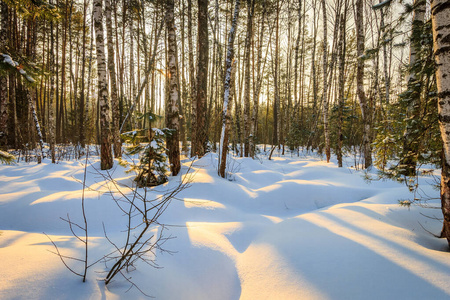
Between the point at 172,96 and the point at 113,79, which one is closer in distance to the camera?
the point at 172,96

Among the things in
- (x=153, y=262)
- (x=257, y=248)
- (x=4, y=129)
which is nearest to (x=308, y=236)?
(x=257, y=248)

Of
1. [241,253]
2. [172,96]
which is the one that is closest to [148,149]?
[172,96]

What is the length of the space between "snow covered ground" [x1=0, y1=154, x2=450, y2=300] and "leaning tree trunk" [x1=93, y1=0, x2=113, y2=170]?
266 cm

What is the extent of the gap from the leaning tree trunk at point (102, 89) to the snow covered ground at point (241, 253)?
2663 millimetres

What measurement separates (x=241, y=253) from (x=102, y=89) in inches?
258

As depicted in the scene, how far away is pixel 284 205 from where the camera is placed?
14.2ft

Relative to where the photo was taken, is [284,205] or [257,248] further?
[284,205]

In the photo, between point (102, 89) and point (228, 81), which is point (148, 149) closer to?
point (228, 81)

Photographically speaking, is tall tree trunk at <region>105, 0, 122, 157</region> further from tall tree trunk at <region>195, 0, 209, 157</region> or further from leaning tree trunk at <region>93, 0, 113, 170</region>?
tall tree trunk at <region>195, 0, 209, 157</region>

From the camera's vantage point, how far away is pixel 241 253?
7.73 feet

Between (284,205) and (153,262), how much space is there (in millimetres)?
3126

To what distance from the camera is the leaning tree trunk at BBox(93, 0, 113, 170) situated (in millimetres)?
6047

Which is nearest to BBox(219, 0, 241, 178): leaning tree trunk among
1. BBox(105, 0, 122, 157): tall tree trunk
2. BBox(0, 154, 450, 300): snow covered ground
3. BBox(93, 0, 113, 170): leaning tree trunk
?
BBox(0, 154, 450, 300): snow covered ground

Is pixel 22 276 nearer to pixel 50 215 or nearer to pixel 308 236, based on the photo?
pixel 50 215
